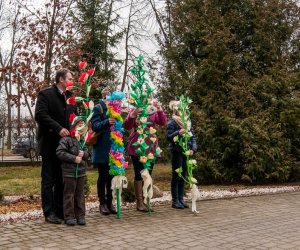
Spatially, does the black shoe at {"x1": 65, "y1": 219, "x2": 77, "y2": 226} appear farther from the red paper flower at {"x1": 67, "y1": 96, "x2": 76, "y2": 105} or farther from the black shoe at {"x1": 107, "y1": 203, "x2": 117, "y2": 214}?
the red paper flower at {"x1": 67, "y1": 96, "x2": 76, "y2": 105}

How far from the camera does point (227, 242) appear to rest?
17.3ft

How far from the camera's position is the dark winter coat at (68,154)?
599 centimetres

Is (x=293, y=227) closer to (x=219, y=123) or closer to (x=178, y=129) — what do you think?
(x=178, y=129)

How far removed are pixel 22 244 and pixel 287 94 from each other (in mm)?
10627

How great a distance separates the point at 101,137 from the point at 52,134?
2.83 ft

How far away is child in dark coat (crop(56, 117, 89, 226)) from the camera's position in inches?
238

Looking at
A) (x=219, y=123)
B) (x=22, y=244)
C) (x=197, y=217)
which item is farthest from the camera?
(x=219, y=123)

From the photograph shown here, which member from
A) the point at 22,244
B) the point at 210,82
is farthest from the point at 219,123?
the point at 22,244

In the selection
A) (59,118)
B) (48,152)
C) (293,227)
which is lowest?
(293,227)

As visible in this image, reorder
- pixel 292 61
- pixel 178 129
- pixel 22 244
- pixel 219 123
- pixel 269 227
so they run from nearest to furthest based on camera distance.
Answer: pixel 22 244 → pixel 269 227 → pixel 178 129 → pixel 219 123 → pixel 292 61

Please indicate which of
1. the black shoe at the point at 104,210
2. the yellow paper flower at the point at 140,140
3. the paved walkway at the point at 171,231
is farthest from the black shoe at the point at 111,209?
the yellow paper flower at the point at 140,140

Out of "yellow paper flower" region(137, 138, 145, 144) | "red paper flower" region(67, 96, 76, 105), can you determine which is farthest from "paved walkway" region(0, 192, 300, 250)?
"red paper flower" region(67, 96, 76, 105)

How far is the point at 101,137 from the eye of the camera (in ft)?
22.6

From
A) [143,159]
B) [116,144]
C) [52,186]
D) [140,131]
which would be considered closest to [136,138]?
[140,131]
